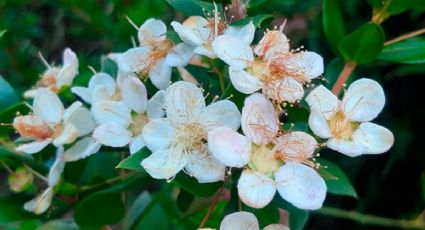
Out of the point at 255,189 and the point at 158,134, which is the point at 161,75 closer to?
the point at 158,134

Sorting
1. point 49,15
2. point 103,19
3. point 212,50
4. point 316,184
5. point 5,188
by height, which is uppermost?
point 212,50

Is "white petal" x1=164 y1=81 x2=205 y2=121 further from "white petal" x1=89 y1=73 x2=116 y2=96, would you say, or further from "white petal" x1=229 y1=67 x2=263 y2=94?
"white petal" x1=89 y1=73 x2=116 y2=96

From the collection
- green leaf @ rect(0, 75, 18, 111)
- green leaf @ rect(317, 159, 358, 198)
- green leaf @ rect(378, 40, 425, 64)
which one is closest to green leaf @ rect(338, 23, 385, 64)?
green leaf @ rect(378, 40, 425, 64)

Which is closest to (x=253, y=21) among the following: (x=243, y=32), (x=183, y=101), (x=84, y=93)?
(x=243, y=32)

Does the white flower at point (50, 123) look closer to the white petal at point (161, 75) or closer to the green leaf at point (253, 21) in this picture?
the white petal at point (161, 75)

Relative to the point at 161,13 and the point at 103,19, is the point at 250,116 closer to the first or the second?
the point at 161,13

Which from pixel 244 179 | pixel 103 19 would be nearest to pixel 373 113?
pixel 244 179

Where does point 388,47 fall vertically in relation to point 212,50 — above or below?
below
